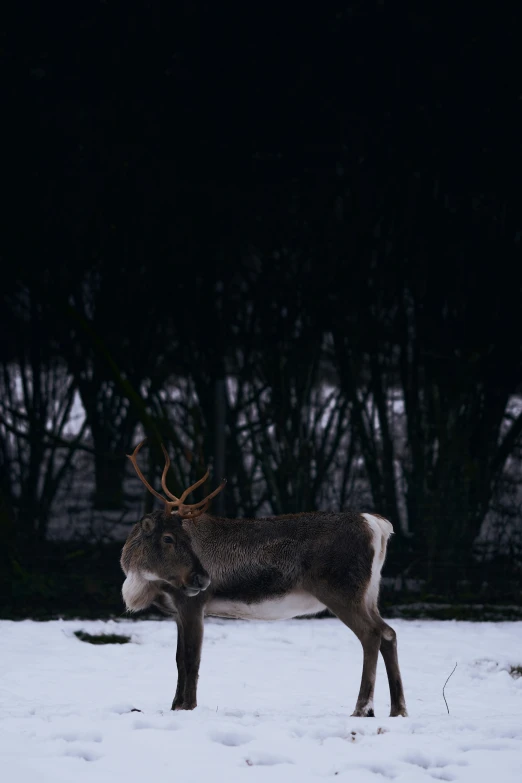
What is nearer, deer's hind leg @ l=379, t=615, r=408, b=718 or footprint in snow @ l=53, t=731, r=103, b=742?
footprint in snow @ l=53, t=731, r=103, b=742

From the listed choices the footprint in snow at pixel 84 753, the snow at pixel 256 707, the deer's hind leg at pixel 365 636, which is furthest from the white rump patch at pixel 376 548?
the footprint in snow at pixel 84 753

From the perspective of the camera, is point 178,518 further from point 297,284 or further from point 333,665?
point 297,284

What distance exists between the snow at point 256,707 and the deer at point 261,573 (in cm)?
39

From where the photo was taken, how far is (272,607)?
579cm

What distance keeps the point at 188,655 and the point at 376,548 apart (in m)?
1.16

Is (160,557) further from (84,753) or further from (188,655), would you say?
(84,753)

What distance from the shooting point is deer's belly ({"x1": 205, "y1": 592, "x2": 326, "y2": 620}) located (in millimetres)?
5773

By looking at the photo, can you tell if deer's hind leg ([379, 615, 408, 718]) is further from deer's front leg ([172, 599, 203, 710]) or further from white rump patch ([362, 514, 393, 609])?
deer's front leg ([172, 599, 203, 710])

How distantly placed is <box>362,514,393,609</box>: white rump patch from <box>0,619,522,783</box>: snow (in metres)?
0.63

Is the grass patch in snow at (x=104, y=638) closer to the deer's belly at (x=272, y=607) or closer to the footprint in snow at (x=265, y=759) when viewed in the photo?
the deer's belly at (x=272, y=607)

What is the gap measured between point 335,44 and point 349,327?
2441mm

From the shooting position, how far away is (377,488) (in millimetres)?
9281

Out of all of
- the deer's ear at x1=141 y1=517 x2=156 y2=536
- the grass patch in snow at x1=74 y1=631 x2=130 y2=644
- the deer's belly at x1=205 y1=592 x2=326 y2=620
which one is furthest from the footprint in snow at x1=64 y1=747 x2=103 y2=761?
the grass patch in snow at x1=74 y1=631 x2=130 y2=644

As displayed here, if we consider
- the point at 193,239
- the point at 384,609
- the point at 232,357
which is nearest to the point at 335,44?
the point at 193,239
